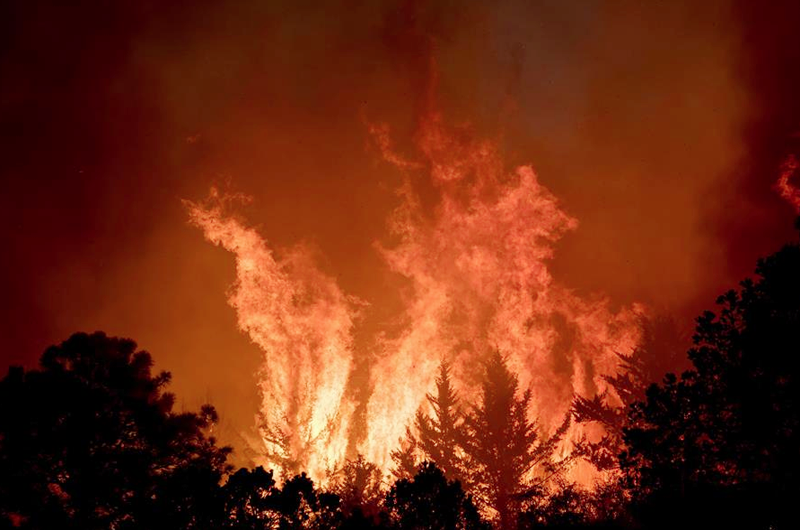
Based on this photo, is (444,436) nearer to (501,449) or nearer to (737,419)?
(501,449)

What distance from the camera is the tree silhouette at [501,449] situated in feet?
89.0

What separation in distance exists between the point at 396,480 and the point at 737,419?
9632 mm

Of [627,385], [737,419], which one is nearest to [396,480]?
[737,419]

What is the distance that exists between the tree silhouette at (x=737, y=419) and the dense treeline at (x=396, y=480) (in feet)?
0.10

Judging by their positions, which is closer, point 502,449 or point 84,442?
point 84,442

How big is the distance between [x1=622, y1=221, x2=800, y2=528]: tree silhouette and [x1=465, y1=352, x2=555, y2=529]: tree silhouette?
15199 millimetres

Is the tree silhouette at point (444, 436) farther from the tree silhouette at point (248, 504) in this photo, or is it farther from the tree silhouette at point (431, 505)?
the tree silhouette at point (248, 504)

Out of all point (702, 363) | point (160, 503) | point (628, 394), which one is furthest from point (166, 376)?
point (628, 394)

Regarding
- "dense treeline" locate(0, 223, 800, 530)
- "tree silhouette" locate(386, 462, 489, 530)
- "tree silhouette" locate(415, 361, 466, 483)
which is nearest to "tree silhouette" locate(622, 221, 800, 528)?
"dense treeline" locate(0, 223, 800, 530)

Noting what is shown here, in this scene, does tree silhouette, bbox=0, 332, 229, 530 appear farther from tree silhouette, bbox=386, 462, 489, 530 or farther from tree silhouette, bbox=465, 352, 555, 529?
tree silhouette, bbox=465, 352, 555, 529

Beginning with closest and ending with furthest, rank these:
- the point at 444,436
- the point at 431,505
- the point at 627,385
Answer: the point at 431,505 < the point at 627,385 < the point at 444,436

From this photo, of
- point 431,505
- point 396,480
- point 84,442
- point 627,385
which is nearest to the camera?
point 431,505

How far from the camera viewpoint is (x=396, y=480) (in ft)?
52.0

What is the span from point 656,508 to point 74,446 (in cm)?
1647
